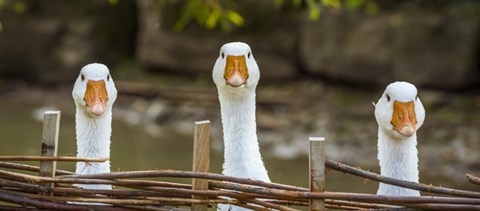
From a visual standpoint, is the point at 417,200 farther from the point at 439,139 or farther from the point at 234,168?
the point at 439,139

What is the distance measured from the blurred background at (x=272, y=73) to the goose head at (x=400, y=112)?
409 cm

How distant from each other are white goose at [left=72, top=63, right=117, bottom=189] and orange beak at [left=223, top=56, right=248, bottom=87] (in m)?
0.34

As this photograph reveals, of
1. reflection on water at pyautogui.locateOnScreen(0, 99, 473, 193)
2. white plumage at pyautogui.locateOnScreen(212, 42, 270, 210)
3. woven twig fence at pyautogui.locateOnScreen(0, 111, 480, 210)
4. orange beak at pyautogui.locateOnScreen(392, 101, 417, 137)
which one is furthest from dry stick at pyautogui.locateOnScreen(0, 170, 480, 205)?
reflection on water at pyautogui.locateOnScreen(0, 99, 473, 193)

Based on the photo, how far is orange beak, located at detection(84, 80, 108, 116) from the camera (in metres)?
2.77

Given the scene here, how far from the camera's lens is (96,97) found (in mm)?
2781

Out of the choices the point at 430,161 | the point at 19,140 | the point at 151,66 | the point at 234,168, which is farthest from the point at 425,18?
the point at 234,168

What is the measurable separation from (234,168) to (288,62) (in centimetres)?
594

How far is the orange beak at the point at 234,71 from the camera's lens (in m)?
2.87

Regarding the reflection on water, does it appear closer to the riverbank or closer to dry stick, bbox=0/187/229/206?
the riverbank

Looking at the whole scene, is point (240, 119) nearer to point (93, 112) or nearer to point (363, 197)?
point (93, 112)

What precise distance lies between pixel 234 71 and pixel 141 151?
15.3 ft

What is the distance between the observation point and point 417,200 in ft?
8.09

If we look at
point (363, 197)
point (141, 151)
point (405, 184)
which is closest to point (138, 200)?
point (363, 197)

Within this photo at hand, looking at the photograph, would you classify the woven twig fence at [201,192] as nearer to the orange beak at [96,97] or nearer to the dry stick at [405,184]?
the dry stick at [405,184]
